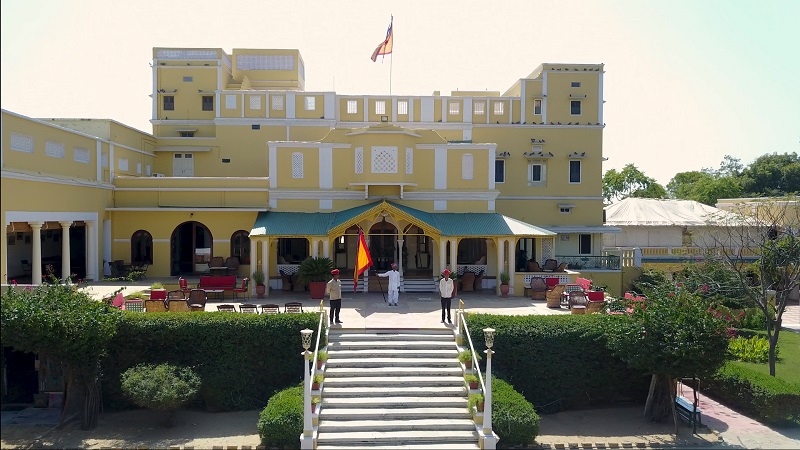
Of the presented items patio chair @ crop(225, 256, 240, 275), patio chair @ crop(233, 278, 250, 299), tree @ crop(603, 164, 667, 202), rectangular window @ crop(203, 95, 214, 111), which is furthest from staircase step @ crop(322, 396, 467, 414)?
tree @ crop(603, 164, 667, 202)

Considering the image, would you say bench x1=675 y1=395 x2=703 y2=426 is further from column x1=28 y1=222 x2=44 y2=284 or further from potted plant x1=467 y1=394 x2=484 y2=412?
column x1=28 y1=222 x2=44 y2=284

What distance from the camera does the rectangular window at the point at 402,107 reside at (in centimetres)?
3308

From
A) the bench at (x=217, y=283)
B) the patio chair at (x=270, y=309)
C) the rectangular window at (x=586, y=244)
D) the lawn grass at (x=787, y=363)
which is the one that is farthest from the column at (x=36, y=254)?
the rectangular window at (x=586, y=244)

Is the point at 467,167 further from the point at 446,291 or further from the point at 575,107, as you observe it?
the point at 575,107

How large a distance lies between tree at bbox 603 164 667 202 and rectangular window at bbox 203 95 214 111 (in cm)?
5041

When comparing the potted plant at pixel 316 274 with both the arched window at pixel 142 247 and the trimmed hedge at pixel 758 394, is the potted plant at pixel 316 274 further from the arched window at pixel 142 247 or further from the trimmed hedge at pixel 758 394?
the trimmed hedge at pixel 758 394

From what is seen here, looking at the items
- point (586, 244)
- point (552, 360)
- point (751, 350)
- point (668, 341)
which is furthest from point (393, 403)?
point (586, 244)

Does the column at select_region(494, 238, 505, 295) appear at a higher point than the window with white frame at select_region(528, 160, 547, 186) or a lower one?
lower

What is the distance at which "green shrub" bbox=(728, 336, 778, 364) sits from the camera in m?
21.1

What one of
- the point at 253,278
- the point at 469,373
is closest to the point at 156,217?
the point at 253,278

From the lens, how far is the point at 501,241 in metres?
24.1

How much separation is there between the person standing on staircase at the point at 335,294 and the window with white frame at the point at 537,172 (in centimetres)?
1969

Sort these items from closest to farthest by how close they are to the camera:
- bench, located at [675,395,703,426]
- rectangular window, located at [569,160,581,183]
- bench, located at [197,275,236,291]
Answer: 1. bench, located at [675,395,703,426]
2. bench, located at [197,275,236,291]
3. rectangular window, located at [569,160,581,183]

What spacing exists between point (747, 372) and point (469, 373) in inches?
336
